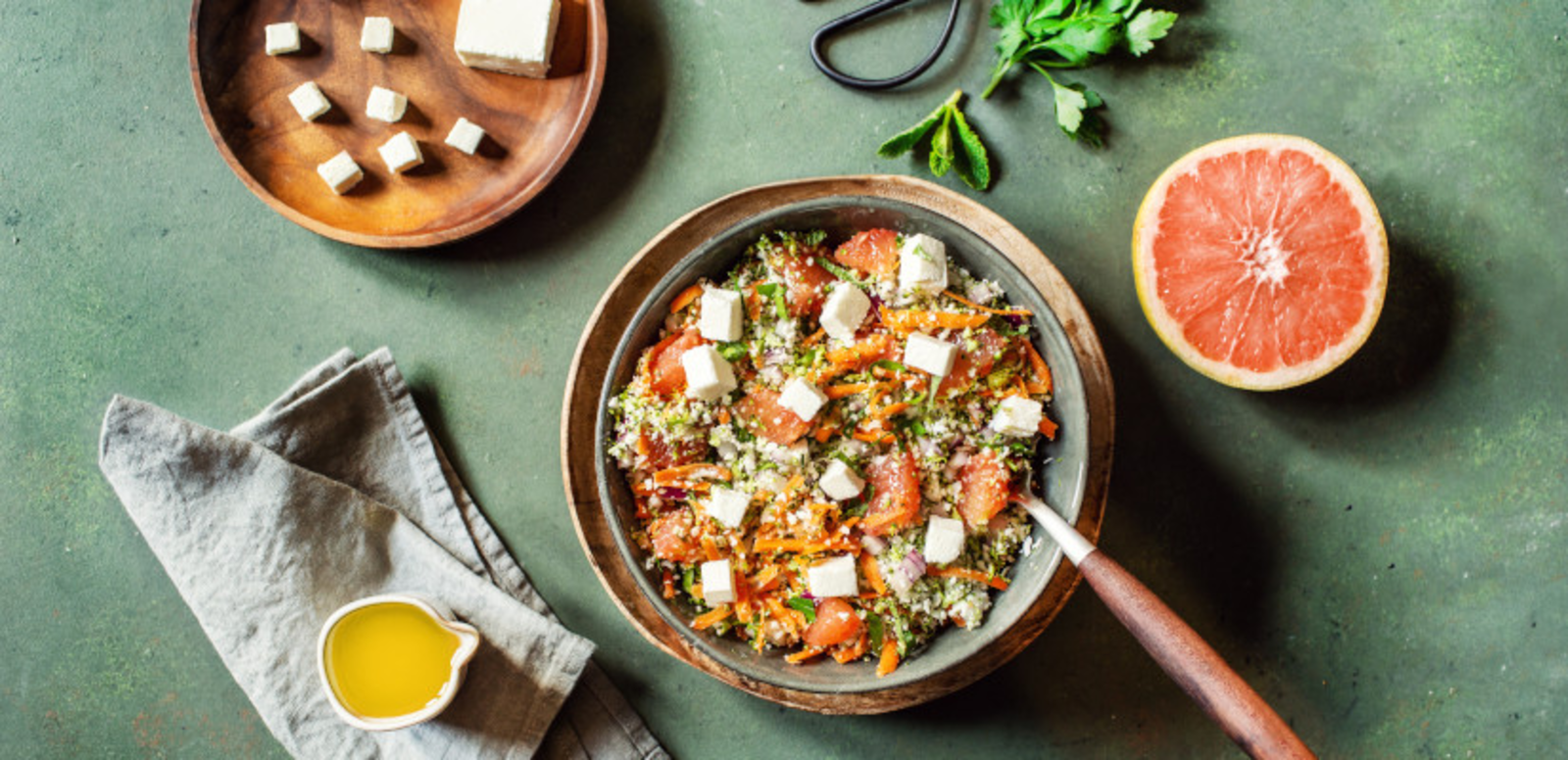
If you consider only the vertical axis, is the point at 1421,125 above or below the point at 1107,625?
above

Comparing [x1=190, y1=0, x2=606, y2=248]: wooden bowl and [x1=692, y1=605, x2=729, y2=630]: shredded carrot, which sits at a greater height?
[x1=190, y1=0, x2=606, y2=248]: wooden bowl

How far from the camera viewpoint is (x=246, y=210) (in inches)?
112

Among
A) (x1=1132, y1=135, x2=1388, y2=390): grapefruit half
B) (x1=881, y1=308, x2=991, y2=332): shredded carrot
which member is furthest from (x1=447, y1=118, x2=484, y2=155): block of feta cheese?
(x1=1132, y1=135, x2=1388, y2=390): grapefruit half

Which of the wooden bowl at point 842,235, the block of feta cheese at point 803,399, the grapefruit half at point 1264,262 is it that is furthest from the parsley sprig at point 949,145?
the block of feta cheese at point 803,399

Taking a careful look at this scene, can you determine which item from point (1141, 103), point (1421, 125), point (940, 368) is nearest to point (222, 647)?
point (940, 368)

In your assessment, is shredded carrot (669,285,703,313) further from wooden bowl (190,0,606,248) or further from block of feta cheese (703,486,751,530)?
wooden bowl (190,0,606,248)

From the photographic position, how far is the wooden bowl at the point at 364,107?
8.92 ft

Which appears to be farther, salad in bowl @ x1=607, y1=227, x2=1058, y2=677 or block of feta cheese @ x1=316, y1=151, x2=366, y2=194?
block of feta cheese @ x1=316, y1=151, x2=366, y2=194

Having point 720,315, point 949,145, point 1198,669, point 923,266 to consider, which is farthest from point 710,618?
point 949,145

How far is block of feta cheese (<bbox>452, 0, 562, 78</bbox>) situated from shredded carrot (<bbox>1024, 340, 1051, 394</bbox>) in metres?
1.48

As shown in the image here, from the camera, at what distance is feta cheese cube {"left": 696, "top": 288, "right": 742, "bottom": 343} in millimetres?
2266

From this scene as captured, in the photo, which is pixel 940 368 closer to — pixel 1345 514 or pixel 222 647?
pixel 1345 514

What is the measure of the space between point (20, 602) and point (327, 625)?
3.87 ft

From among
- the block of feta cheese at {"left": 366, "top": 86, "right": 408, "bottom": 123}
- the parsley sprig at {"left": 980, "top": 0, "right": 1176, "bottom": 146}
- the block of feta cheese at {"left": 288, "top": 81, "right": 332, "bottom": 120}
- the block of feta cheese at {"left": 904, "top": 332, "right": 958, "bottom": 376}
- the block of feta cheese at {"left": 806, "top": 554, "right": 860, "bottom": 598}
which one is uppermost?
the block of feta cheese at {"left": 288, "top": 81, "right": 332, "bottom": 120}
